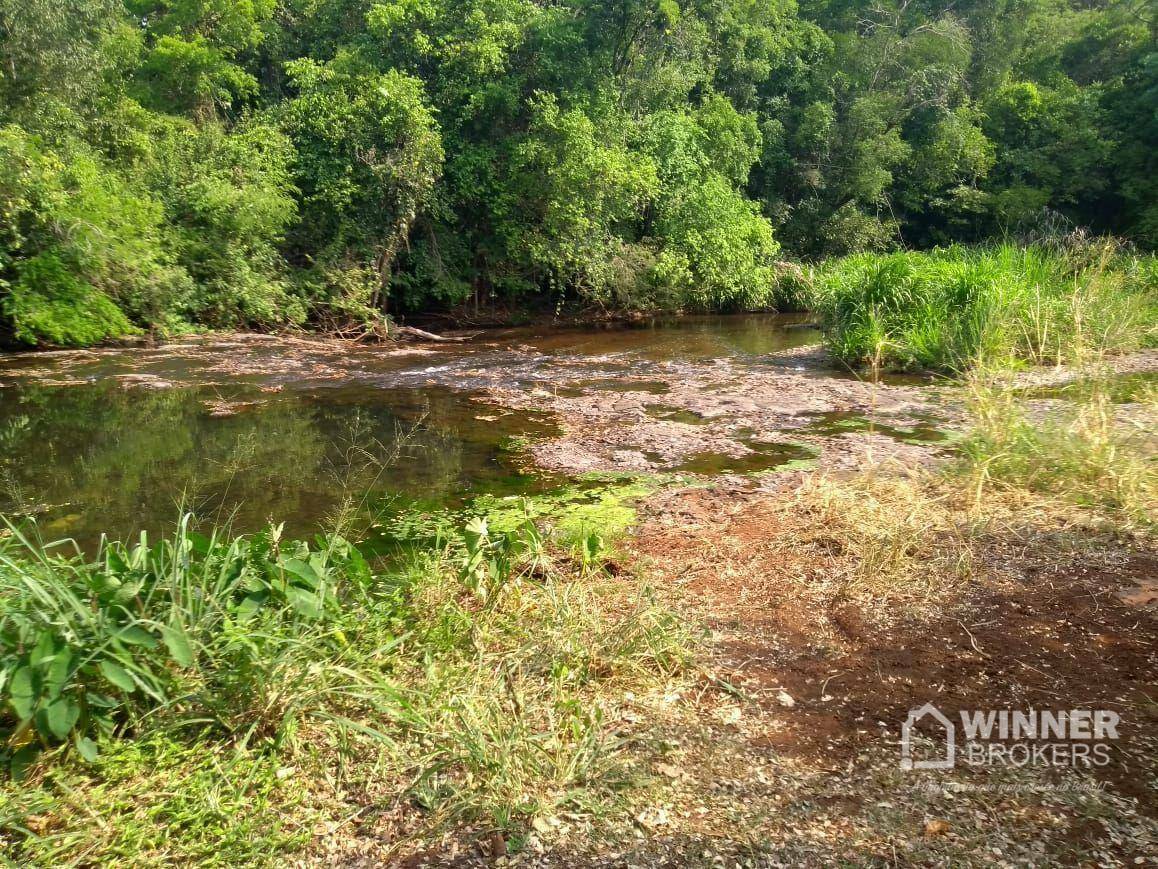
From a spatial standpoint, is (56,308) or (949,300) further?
(56,308)

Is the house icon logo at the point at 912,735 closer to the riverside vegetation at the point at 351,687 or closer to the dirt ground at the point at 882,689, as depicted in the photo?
the dirt ground at the point at 882,689

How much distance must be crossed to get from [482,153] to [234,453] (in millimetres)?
12763

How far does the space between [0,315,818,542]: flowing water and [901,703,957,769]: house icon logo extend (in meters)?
2.94

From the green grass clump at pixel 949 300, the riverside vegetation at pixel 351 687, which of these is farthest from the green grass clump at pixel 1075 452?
the green grass clump at pixel 949 300

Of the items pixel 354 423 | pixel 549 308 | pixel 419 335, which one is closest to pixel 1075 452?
pixel 354 423

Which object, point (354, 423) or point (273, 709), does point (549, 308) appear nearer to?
point (354, 423)

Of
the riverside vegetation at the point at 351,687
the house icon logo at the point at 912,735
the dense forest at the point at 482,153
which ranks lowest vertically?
the house icon logo at the point at 912,735

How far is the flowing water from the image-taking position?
5812 mm

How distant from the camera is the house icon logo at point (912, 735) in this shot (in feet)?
8.16

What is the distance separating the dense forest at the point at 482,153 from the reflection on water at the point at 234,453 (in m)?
4.34

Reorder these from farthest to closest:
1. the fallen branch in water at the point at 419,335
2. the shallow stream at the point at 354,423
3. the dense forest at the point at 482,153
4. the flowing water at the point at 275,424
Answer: the fallen branch in water at the point at 419,335 → the dense forest at the point at 482,153 → the shallow stream at the point at 354,423 → the flowing water at the point at 275,424

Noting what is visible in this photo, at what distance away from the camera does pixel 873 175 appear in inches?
1025

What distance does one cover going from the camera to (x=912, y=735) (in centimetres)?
264

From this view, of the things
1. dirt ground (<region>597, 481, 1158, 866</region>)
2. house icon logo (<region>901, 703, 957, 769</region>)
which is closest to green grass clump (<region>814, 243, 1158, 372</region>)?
dirt ground (<region>597, 481, 1158, 866</region>)
